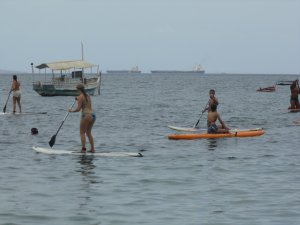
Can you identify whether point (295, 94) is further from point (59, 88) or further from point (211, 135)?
point (59, 88)

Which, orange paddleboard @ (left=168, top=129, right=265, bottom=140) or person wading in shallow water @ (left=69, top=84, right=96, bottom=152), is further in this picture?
orange paddleboard @ (left=168, top=129, right=265, bottom=140)

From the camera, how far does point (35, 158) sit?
57.1 feet

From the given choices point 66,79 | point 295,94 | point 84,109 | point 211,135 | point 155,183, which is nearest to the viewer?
point 155,183

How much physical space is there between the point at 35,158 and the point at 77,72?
42.4m

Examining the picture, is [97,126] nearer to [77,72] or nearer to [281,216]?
[281,216]

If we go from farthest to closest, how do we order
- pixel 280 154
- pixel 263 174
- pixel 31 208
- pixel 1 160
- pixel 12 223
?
pixel 280 154, pixel 1 160, pixel 263 174, pixel 31 208, pixel 12 223

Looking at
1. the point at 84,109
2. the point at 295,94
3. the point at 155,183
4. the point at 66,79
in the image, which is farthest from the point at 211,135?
the point at 66,79

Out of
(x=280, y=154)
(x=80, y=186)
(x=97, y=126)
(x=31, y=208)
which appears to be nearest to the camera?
(x=31, y=208)

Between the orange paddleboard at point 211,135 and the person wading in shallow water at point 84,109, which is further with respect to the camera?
the orange paddleboard at point 211,135

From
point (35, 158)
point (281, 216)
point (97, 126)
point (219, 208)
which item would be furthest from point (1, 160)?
point (97, 126)

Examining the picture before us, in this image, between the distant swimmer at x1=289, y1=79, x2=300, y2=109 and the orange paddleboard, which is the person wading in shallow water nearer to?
the orange paddleboard

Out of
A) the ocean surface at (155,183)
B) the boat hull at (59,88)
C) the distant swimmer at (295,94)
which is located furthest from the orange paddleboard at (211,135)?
the boat hull at (59,88)

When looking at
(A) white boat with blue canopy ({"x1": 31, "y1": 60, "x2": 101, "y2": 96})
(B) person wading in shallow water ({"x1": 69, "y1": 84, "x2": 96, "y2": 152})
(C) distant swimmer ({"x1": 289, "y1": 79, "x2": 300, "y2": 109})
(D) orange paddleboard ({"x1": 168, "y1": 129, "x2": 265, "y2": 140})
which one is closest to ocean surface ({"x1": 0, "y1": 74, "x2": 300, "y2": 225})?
(D) orange paddleboard ({"x1": 168, "y1": 129, "x2": 265, "y2": 140})

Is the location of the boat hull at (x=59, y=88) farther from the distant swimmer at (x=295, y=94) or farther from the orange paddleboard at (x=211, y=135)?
the orange paddleboard at (x=211, y=135)
